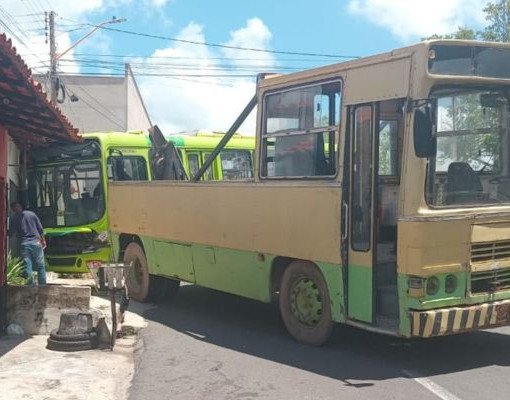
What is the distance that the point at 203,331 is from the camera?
8.59 meters

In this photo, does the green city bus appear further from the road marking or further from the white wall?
the white wall

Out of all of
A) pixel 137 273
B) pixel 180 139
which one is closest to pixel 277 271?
pixel 137 273

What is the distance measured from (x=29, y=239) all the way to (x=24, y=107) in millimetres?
4214

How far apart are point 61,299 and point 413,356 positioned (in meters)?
4.44

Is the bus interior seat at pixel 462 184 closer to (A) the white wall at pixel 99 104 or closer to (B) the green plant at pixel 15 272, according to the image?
(B) the green plant at pixel 15 272

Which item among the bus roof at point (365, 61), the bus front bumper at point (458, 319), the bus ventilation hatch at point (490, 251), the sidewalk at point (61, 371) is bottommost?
the sidewalk at point (61, 371)

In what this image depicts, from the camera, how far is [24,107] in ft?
25.1

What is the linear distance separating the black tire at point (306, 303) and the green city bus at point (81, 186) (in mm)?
4880

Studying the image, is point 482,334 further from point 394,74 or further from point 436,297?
point 394,74

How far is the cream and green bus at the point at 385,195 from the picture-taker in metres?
6.06

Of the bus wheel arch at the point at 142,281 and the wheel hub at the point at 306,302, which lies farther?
the bus wheel arch at the point at 142,281

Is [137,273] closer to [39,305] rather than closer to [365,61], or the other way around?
[39,305]

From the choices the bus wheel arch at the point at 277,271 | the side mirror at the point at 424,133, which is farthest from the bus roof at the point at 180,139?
the side mirror at the point at 424,133

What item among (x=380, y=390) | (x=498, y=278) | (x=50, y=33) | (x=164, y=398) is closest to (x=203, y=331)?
(x=164, y=398)
